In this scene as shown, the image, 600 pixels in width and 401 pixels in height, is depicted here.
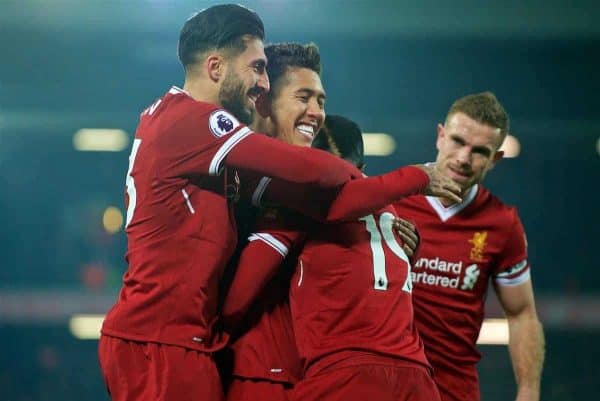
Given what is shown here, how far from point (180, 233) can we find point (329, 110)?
1.85 metres

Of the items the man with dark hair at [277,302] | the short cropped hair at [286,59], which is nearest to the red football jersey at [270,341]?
the man with dark hair at [277,302]

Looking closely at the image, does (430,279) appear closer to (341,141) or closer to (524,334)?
(524,334)

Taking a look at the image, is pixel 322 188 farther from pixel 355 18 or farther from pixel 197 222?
pixel 355 18

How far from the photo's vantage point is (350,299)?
5.54 feet

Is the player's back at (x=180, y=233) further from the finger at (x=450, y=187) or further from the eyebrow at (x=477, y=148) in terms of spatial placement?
the eyebrow at (x=477, y=148)

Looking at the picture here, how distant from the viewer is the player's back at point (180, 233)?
1.65 metres

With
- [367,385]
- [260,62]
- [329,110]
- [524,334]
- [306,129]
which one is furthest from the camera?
[329,110]

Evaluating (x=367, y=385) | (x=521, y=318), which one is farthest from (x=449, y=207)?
(x=367, y=385)

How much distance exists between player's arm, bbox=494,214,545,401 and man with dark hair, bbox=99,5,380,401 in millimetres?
834

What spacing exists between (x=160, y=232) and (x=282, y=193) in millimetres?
258

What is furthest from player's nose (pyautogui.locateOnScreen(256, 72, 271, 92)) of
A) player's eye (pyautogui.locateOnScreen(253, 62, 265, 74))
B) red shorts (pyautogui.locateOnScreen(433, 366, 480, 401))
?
red shorts (pyautogui.locateOnScreen(433, 366, 480, 401))

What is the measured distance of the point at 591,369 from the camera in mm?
4402

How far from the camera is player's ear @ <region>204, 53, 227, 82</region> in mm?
1791

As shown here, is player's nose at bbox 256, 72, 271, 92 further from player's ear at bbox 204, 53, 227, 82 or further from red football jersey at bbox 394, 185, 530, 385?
red football jersey at bbox 394, 185, 530, 385
